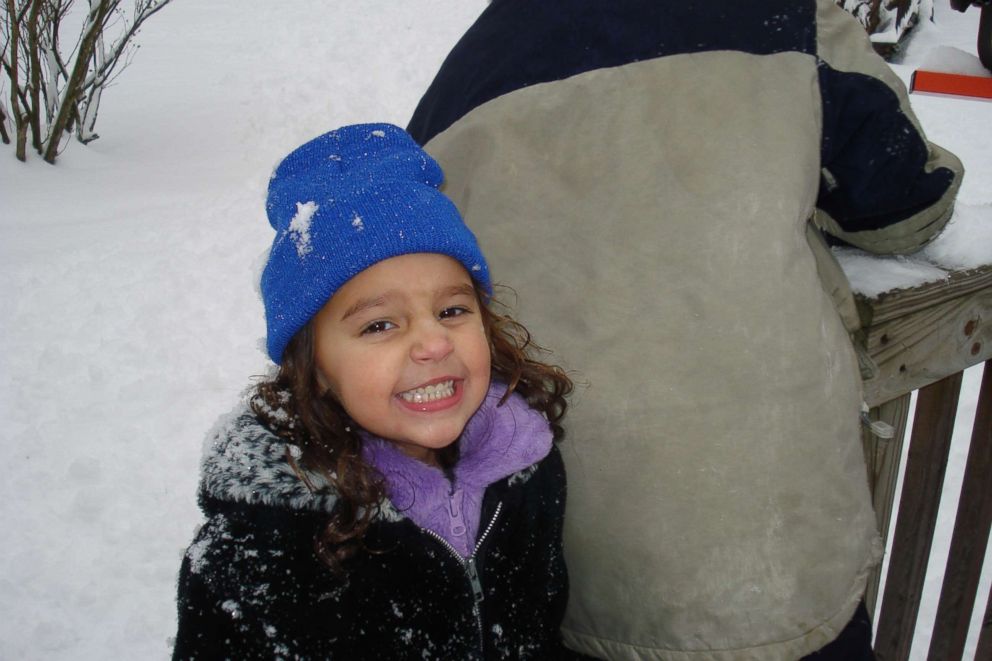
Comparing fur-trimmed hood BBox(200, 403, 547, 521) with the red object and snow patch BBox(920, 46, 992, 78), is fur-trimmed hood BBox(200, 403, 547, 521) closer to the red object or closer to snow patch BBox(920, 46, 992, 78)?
the red object

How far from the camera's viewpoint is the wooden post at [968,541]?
6.79ft

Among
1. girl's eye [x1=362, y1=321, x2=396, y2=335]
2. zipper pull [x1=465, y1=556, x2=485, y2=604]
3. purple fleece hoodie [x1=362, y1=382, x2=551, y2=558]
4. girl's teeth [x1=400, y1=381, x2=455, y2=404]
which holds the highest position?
girl's eye [x1=362, y1=321, x2=396, y2=335]

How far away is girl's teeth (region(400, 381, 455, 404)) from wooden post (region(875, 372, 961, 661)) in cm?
118

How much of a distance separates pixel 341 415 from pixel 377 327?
0.19 m

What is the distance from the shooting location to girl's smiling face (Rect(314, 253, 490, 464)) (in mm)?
1395

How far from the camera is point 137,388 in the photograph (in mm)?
4277

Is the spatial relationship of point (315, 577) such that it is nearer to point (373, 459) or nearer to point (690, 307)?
point (373, 459)

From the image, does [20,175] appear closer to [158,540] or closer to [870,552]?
[158,540]

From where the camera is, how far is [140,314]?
4.83 m

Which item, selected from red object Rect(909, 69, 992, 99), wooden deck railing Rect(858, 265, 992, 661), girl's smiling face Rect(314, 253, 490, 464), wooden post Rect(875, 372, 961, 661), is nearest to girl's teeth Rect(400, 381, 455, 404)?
girl's smiling face Rect(314, 253, 490, 464)

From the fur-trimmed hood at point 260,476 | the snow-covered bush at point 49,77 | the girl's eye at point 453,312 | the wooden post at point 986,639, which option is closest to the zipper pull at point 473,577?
the fur-trimmed hood at point 260,476

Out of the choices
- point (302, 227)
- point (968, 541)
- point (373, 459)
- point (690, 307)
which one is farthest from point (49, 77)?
point (968, 541)

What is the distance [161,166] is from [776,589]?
22.5 feet

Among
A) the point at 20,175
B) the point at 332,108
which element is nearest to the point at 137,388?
the point at 20,175
